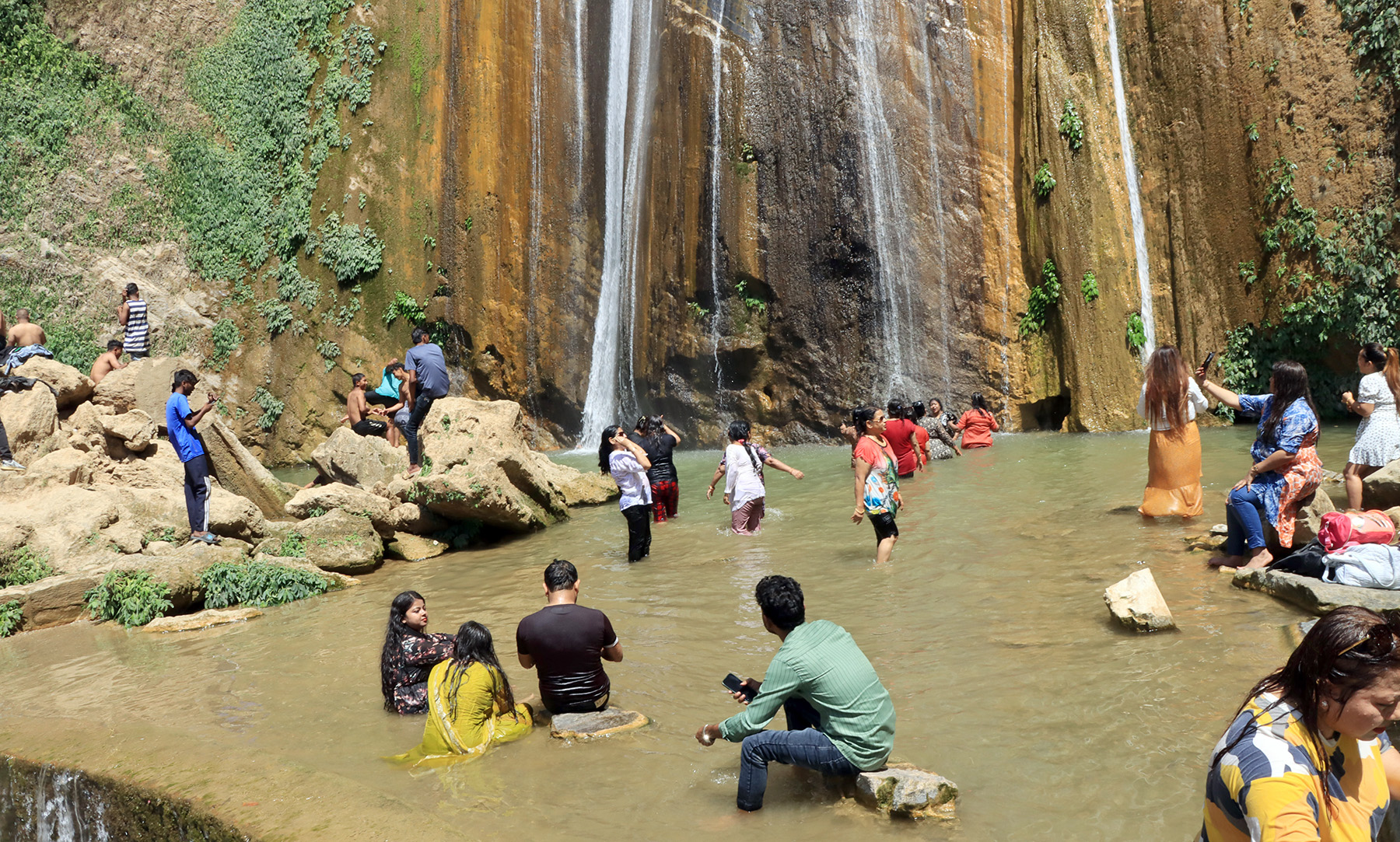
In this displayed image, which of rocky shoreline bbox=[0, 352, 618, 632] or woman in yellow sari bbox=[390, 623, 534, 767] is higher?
rocky shoreline bbox=[0, 352, 618, 632]

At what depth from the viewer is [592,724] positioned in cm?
576

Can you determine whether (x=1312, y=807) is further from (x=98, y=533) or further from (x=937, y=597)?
(x=98, y=533)

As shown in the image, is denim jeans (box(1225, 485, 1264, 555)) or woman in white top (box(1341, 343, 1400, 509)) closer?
denim jeans (box(1225, 485, 1264, 555))

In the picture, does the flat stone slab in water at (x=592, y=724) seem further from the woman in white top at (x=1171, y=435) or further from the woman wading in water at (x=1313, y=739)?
the woman in white top at (x=1171, y=435)

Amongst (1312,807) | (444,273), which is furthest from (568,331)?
(1312,807)

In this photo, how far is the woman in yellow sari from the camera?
18.2 feet

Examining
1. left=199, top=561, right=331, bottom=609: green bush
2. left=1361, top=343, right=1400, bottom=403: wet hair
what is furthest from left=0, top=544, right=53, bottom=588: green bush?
left=1361, top=343, right=1400, bottom=403: wet hair

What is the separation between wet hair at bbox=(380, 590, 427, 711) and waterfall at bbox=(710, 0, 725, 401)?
16.5 m

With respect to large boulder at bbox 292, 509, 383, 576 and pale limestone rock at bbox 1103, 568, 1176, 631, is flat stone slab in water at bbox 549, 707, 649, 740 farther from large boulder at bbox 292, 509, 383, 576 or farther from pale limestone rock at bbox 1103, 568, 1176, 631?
large boulder at bbox 292, 509, 383, 576

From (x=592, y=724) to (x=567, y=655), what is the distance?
43 centimetres

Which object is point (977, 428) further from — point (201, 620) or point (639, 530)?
point (201, 620)

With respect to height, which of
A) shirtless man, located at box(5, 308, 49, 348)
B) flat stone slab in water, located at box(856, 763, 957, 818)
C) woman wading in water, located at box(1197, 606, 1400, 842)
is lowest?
flat stone slab in water, located at box(856, 763, 957, 818)

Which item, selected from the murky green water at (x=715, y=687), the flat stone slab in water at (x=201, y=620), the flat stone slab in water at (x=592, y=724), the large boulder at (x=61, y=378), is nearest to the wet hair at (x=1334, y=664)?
the murky green water at (x=715, y=687)

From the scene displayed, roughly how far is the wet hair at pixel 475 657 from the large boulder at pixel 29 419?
898cm
